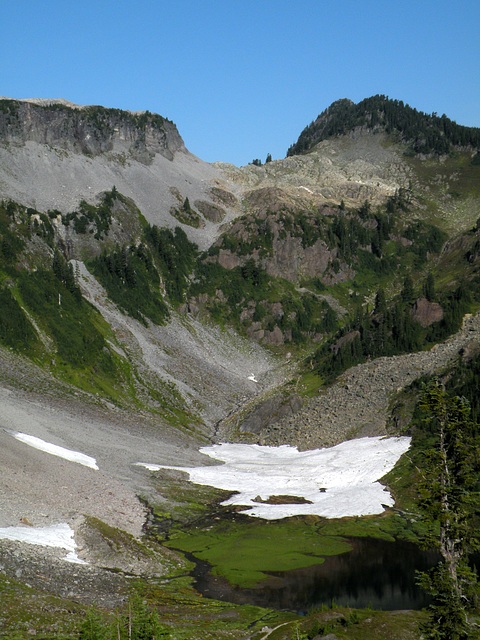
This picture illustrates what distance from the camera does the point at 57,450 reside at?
62625 mm

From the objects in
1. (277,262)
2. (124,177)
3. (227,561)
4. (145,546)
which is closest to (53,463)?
(145,546)

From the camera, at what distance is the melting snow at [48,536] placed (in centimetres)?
3628

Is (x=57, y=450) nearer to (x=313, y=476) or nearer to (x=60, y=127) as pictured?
(x=313, y=476)

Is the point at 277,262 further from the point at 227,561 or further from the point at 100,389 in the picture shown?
the point at 227,561

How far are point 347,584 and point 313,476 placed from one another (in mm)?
29321

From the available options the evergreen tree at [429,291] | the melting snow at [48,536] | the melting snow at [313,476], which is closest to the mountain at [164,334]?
the evergreen tree at [429,291]

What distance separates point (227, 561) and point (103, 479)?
19.4m

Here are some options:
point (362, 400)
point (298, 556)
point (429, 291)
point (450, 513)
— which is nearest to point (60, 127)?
point (429, 291)

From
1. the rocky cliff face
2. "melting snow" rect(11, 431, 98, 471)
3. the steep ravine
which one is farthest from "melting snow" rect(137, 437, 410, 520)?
the rocky cliff face

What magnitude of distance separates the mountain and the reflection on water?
3.52 metres

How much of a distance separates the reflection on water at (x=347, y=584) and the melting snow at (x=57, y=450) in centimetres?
2338

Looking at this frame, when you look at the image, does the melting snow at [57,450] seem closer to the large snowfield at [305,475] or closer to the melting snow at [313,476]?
the large snowfield at [305,475]

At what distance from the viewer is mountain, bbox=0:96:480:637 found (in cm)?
5069

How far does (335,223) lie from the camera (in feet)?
630
